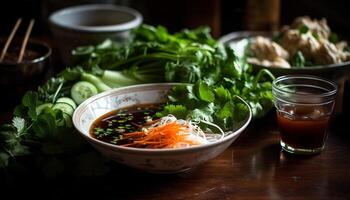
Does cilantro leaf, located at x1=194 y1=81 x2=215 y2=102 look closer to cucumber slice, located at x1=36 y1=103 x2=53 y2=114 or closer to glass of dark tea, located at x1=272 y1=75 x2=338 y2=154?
glass of dark tea, located at x1=272 y1=75 x2=338 y2=154

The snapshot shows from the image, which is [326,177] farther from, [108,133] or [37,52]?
[37,52]

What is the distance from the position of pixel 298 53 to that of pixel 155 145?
79 cm

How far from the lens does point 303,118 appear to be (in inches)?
56.9

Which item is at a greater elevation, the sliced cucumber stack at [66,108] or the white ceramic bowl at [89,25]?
the white ceramic bowl at [89,25]

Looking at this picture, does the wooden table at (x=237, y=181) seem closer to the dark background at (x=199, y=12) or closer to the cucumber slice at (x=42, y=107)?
the cucumber slice at (x=42, y=107)

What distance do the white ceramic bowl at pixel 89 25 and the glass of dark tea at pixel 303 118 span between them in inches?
32.8

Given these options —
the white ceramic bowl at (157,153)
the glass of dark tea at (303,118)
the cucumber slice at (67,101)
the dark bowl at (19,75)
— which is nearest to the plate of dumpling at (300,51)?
the glass of dark tea at (303,118)

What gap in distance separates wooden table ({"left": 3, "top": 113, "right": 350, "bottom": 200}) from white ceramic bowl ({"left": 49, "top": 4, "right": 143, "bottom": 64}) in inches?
32.6

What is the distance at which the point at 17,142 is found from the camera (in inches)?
52.6

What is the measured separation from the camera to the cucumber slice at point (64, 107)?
4.95 feet

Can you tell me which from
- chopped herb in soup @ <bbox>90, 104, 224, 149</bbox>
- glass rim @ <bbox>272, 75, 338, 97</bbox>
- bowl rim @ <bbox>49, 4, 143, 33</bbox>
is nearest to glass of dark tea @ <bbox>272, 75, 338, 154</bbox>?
glass rim @ <bbox>272, 75, 338, 97</bbox>

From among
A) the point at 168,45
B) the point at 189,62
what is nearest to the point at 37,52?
the point at 168,45

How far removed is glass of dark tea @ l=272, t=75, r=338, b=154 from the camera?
1.44m

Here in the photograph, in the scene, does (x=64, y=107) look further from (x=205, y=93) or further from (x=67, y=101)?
(x=205, y=93)
